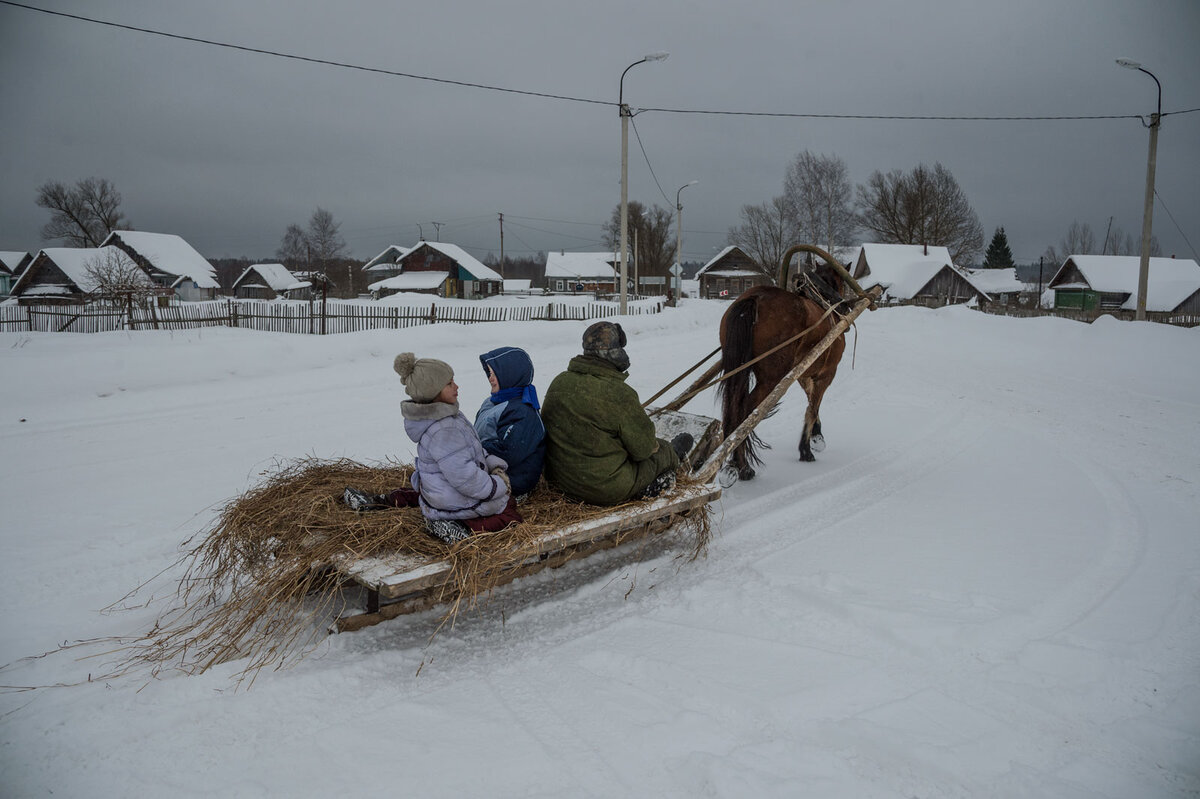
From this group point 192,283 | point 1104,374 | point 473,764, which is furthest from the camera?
point 192,283

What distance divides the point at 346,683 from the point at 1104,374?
1410 centimetres

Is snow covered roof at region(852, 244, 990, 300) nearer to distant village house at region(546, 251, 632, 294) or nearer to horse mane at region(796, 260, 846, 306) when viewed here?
distant village house at region(546, 251, 632, 294)

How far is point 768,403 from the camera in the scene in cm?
524

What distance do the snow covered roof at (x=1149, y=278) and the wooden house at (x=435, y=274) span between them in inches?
1875

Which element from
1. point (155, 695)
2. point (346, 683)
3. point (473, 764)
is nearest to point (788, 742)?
point (473, 764)

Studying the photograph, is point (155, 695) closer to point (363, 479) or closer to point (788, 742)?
point (363, 479)

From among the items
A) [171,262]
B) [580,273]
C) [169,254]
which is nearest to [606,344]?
[171,262]

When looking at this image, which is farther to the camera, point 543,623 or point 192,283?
point 192,283

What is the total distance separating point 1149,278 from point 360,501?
5813cm

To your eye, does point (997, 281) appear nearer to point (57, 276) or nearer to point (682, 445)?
point (682, 445)

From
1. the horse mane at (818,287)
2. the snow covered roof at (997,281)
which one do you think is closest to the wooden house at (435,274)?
the snow covered roof at (997,281)

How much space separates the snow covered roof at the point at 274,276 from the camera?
65.2 meters

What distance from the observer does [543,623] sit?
3516 mm

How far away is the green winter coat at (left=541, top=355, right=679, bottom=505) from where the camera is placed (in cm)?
378
